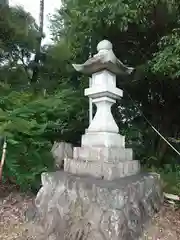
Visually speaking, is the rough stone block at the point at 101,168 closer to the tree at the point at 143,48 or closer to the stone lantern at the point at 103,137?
the stone lantern at the point at 103,137

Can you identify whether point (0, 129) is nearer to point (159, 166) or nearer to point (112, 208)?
point (112, 208)

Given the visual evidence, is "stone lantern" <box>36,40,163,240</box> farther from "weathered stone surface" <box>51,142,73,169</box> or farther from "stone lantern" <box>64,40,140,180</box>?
"weathered stone surface" <box>51,142,73,169</box>

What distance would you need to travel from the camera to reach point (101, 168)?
2.83 meters

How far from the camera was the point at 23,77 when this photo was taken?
22.0 feet

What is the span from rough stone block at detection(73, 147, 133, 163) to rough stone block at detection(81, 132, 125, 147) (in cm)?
7

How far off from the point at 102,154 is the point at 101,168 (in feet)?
0.54

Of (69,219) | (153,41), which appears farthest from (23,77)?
(69,219)

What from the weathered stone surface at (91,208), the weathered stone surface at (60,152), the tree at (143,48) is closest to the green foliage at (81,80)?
the tree at (143,48)

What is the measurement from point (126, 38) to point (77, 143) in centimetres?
241

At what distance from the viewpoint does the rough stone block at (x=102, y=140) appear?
296cm

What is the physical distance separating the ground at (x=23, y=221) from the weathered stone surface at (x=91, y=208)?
160 mm

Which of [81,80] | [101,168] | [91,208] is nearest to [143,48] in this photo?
[81,80]

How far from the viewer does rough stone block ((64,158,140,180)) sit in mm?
2790

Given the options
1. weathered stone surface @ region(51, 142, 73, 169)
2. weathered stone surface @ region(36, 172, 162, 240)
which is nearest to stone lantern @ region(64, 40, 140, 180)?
Result: weathered stone surface @ region(36, 172, 162, 240)
